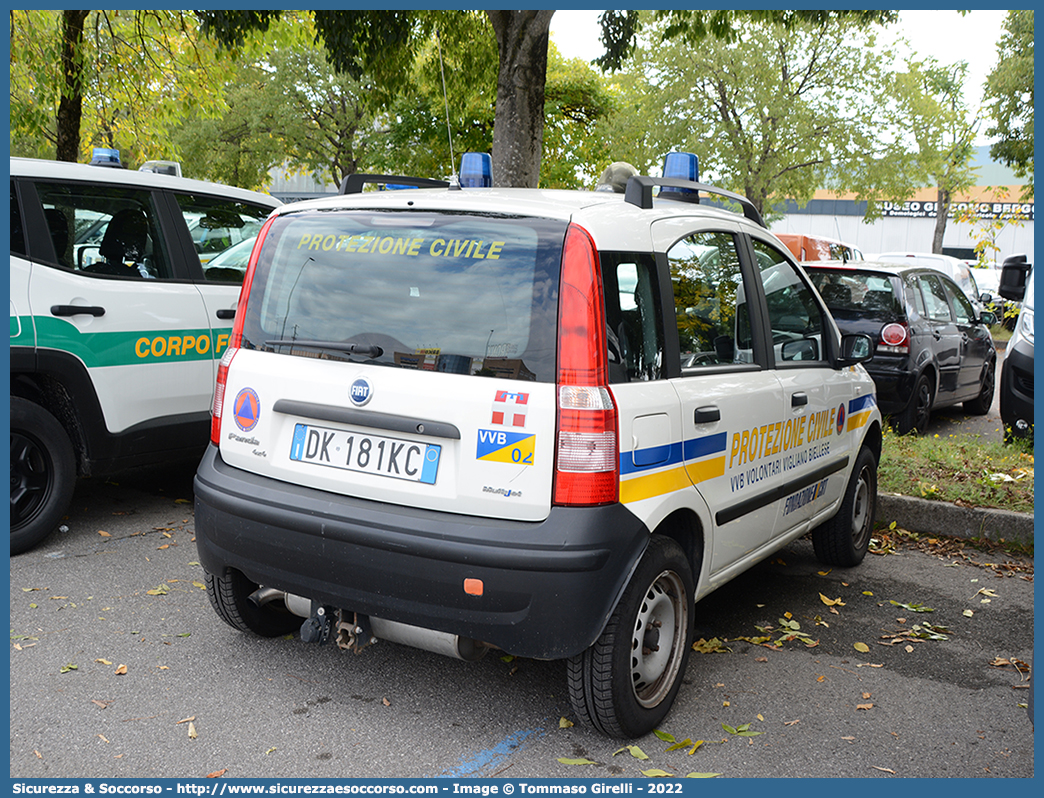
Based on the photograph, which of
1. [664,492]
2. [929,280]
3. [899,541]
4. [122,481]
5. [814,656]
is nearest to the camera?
[664,492]

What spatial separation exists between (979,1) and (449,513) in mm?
5361

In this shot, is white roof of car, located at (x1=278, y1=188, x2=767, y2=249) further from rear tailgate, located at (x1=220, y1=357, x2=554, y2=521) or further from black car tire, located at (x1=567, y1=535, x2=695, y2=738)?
black car tire, located at (x1=567, y1=535, x2=695, y2=738)

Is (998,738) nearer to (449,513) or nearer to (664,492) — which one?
(664,492)

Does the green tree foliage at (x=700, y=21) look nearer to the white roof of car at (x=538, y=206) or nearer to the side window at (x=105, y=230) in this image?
the side window at (x=105, y=230)

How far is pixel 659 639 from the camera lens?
3.48m

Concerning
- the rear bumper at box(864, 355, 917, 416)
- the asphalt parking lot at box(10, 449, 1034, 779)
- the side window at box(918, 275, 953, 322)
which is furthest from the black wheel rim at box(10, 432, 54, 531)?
the side window at box(918, 275, 953, 322)

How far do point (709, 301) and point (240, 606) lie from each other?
7.27 ft

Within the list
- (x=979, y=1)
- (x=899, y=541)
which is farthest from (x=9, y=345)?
(x=979, y=1)

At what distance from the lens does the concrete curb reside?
231 inches

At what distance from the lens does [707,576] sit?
3.76 metres

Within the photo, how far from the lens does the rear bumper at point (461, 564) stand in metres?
2.97

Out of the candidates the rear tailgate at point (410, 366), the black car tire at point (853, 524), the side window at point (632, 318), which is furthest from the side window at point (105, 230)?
the black car tire at point (853, 524)

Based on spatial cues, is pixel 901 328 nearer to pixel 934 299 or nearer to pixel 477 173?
pixel 934 299

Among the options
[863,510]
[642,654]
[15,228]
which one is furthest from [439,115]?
[642,654]
